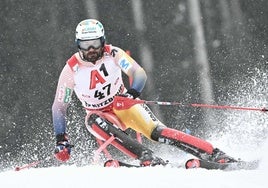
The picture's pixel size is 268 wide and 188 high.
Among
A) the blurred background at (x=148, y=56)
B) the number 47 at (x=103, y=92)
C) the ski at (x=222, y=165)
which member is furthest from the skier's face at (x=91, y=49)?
the blurred background at (x=148, y=56)

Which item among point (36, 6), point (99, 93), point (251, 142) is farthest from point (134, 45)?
point (99, 93)

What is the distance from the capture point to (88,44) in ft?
16.5

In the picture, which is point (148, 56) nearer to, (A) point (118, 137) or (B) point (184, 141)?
(A) point (118, 137)

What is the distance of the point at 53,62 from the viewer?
10695mm

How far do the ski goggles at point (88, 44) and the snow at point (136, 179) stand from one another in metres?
1.55

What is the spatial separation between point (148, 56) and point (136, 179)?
785cm

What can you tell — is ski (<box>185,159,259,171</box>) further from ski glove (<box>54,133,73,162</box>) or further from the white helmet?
the white helmet

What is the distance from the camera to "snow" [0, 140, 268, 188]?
124 inches

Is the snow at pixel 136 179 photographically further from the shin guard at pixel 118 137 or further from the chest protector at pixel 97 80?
the chest protector at pixel 97 80

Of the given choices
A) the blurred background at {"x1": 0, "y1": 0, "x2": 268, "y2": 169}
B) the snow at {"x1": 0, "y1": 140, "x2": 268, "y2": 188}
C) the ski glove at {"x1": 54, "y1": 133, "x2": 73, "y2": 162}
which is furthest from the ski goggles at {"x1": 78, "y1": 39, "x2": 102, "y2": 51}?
the blurred background at {"x1": 0, "y1": 0, "x2": 268, "y2": 169}

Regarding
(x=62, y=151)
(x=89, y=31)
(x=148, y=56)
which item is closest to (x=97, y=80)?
(x=89, y=31)

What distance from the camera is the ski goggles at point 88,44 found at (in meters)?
5.02

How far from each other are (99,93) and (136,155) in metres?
0.74

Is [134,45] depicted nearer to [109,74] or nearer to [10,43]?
[10,43]
